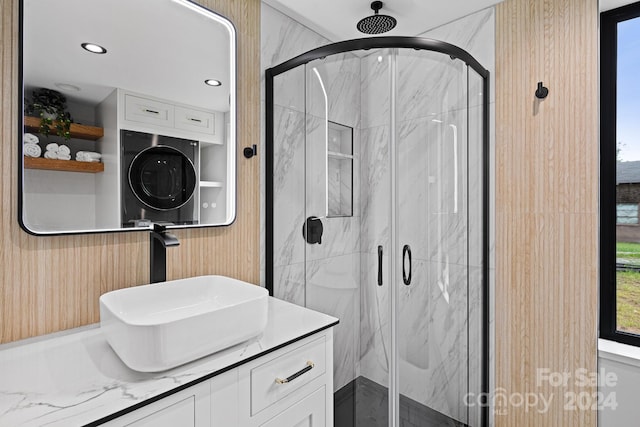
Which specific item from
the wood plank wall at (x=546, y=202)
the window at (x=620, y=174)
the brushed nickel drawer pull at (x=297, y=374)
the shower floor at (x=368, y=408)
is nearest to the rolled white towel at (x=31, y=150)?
the brushed nickel drawer pull at (x=297, y=374)

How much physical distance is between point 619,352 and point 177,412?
183 cm

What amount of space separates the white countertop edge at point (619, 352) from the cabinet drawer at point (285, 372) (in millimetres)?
1327

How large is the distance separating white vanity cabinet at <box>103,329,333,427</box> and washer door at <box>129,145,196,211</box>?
74cm

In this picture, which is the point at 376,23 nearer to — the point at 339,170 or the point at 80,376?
the point at 339,170

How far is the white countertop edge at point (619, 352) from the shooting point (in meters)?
1.45

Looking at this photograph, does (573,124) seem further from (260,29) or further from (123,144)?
(123,144)

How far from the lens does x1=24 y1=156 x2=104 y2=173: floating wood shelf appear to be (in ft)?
3.40

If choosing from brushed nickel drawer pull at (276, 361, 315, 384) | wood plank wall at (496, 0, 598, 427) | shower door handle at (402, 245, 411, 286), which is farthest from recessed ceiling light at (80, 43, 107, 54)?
wood plank wall at (496, 0, 598, 427)

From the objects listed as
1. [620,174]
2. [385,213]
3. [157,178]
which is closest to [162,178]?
[157,178]

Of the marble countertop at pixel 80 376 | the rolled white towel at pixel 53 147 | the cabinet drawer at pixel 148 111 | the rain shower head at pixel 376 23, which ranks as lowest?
the marble countertop at pixel 80 376

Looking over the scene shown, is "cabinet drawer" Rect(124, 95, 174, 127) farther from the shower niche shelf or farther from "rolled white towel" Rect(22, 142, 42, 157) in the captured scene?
the shower niche shelf

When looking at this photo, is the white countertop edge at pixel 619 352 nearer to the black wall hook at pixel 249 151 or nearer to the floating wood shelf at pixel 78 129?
the black wall hook at pixel 249 151

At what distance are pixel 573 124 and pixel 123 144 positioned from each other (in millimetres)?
1930

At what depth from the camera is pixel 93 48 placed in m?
1.15
